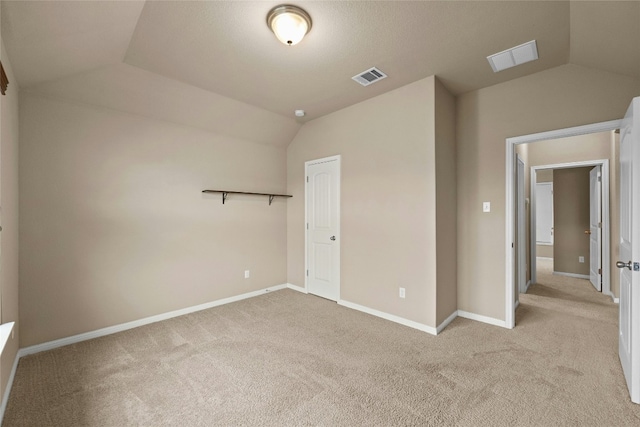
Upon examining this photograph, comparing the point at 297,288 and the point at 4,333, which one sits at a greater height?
the point at 4,333

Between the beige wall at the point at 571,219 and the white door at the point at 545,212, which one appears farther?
the white door at the point at 545,212

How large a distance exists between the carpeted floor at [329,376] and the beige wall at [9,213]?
0.28 meters

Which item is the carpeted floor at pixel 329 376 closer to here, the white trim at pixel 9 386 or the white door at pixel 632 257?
the white trim at pixel 9 386

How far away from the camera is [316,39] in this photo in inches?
92.2

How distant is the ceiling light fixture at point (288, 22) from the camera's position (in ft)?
6.44

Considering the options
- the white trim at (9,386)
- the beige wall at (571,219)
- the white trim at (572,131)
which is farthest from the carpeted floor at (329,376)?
the beige wall at (571,219)

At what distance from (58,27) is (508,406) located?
384 centimetres

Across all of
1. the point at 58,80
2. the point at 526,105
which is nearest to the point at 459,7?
the point at 526,105

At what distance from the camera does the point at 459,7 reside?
1.98 metres

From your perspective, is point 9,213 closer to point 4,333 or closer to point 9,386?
point 4,333

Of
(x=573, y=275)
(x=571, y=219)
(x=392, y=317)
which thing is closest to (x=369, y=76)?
(x=392, y=317)

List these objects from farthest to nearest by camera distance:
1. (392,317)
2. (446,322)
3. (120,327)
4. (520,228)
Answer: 1. (520,228)
2. (392,317)
3. (446,322)
4. (120,327)

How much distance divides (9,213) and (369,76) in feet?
10.9

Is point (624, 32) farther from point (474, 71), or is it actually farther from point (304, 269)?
point (304, 269)
